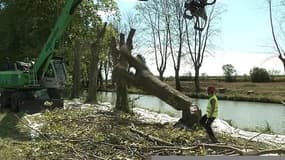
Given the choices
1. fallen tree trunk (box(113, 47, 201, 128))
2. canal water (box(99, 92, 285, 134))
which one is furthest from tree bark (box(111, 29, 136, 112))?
canal water (box(99, 92, 285, 134))

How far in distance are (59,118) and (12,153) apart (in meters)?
5.58

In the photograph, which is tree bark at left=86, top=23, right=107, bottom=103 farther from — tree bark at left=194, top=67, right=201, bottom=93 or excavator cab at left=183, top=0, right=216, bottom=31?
tree bark at left=194, top=67, right=201, bottom=93

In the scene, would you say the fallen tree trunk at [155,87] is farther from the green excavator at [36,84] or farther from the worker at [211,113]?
the green excavator at [36,84]

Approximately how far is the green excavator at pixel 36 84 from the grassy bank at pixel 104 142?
16.3ft

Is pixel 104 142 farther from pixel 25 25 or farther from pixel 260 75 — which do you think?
pixel 260 75

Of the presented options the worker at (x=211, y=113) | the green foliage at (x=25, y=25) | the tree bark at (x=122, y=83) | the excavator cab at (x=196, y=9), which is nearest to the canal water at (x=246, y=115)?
the tree bark at (x=122, y=83)

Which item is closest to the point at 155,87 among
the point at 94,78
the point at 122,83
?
the point at 122,83

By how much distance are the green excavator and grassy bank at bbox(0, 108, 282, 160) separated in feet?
16.3

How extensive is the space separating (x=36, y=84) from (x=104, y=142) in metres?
10.8

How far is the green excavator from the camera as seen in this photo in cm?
2056

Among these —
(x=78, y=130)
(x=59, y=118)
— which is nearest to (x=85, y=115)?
(x=59, y=118)

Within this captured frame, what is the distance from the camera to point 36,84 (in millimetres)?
21031

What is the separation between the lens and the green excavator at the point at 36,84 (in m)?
20.6

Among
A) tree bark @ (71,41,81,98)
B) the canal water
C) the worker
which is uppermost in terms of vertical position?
tree bark @ (71,41,81,98)
